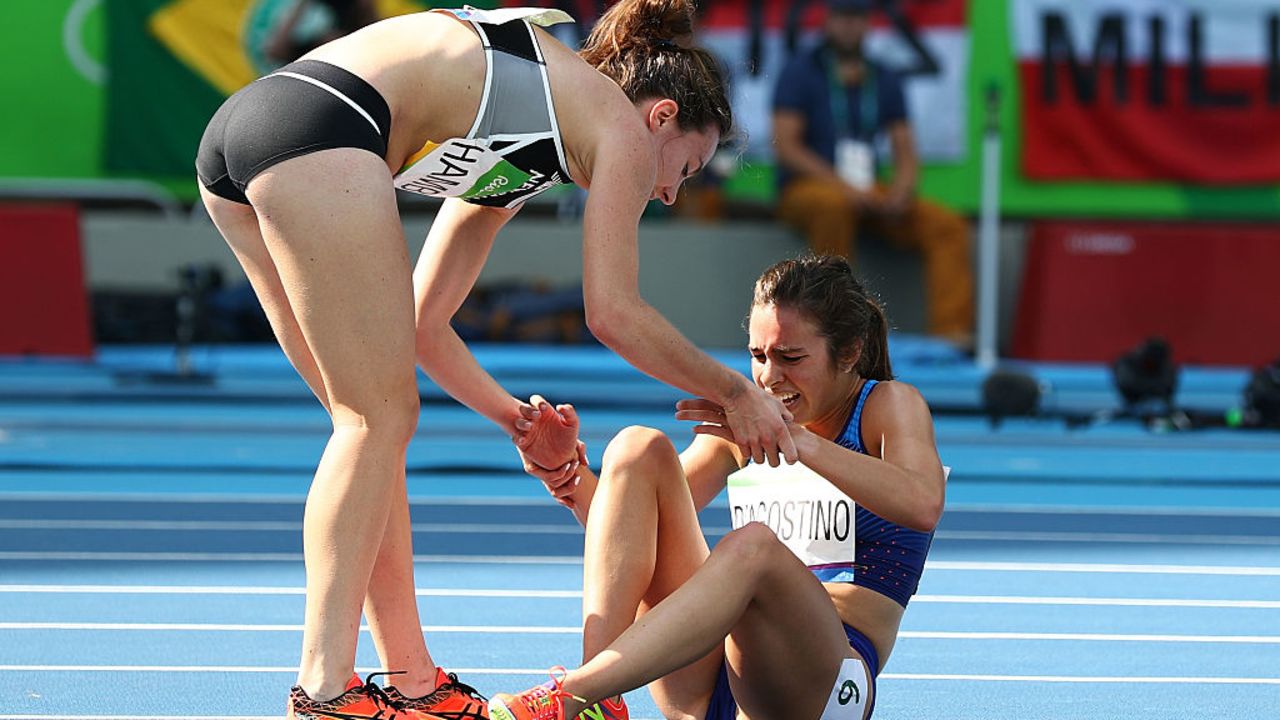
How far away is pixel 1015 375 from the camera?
897cm

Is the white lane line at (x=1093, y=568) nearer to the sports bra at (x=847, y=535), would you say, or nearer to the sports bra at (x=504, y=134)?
the sports bra at (x=847, y=535)

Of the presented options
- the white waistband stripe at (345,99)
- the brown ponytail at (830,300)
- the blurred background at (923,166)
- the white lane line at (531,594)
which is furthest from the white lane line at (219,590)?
the blurred background at (923,166)

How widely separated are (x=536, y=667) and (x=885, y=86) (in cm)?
804

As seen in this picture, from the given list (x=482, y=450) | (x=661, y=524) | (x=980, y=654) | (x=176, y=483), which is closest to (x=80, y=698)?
(x=661, y=524)

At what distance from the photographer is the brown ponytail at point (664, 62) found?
3230 mm

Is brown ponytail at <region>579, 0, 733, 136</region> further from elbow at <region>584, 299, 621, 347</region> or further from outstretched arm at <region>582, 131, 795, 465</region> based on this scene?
elbow at <region>584, 299, 621, 347</region>

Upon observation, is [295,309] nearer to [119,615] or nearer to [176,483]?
[119,615]

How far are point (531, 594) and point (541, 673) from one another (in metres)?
0.99

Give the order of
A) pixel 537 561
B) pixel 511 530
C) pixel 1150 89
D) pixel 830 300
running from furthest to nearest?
pixel 1150 89 → pixel 511 530 → pixel 537 561 → pixel 830 300

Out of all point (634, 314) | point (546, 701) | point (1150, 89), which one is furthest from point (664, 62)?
point (1150, 89)

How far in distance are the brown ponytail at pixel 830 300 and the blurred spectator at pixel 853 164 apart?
7754 millimetres

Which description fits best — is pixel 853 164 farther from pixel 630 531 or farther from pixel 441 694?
pixel 441 694

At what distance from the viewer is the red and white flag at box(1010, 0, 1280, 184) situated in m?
12.3

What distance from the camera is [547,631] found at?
4.42 m
